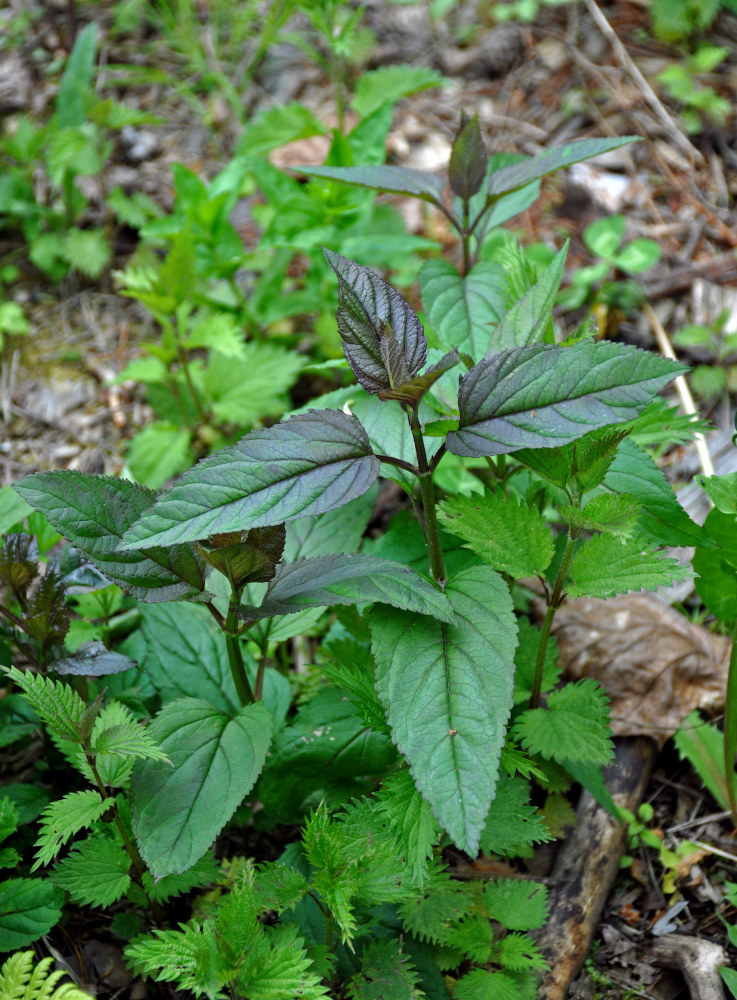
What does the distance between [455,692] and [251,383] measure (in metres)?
1.84

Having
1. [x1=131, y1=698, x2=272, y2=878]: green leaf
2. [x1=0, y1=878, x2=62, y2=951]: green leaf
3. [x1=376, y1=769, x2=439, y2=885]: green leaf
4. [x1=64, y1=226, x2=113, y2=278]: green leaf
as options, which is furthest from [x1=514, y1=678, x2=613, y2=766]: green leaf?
[x1=64, y1=226, x2=113, y2=278]: green leaf

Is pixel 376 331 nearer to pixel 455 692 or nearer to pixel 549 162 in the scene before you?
pixel 455 692

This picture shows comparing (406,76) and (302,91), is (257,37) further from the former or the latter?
(406,76)

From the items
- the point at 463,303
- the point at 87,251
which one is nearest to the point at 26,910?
the point at 463,303

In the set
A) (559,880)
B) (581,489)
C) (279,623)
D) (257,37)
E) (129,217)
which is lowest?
(559,880)

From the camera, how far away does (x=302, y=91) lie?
14.6 ft

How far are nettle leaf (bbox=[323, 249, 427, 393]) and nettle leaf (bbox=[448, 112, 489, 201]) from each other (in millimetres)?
697

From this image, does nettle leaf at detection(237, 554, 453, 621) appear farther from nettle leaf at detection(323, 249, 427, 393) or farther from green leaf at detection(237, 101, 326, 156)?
green leaf at detection(237, 101, 326, 156)

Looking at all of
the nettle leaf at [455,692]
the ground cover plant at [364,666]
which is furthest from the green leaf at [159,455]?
the nettle leaf at [455,692]

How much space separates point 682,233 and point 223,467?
305 centimetres

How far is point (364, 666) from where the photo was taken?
1781 millimetres

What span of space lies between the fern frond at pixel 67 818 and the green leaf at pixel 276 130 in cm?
247

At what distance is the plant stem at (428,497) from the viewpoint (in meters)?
1.44

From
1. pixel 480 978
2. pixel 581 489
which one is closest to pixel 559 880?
pixel 480 978
